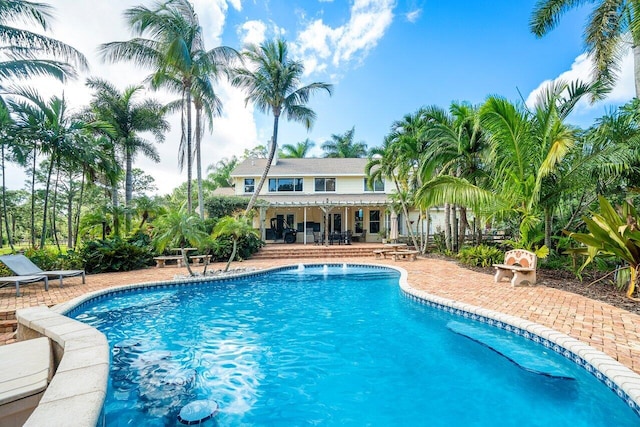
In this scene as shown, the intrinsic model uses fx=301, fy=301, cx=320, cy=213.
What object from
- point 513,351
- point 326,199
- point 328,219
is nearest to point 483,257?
point 513,351

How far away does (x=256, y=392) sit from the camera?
4051 millimetres

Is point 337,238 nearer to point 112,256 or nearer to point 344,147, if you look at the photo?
point 112,256

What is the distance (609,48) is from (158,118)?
69.7ft

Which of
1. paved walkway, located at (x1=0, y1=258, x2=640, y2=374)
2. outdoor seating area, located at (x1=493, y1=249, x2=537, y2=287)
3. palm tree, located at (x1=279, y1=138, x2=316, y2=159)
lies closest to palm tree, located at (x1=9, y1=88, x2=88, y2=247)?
paved walkway, located at (x1=0, y1=258, x2=640, y2=374)

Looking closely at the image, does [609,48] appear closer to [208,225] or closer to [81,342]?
[81,342]

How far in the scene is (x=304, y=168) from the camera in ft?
76.4

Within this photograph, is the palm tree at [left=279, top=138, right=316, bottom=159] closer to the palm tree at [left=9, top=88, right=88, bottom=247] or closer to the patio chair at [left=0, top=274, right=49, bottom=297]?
the palm tree at [left=9, top=88, right=88, bottom=247]

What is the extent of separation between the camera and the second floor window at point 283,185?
22.4 metres

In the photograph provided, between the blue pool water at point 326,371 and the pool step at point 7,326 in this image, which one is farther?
the pool step at point 7,326

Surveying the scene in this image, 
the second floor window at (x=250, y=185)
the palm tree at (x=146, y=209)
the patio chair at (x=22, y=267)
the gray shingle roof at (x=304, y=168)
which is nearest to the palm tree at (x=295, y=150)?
the gray shingle roof at (x=304, y=168)

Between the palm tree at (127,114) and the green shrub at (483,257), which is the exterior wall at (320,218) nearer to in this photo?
the palm tree at (127,114)

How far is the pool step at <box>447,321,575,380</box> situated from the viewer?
411 centimetres

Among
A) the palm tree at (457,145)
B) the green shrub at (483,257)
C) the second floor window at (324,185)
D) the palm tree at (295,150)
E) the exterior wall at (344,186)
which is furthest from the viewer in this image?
the palm tree at (295,150)

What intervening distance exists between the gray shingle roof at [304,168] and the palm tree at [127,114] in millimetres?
6197
